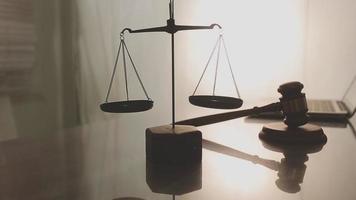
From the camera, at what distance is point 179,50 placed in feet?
6.38

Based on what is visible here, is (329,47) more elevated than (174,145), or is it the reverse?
(329,47)

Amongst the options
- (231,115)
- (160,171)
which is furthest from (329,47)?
(160,171)

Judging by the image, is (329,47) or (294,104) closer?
(294,104)

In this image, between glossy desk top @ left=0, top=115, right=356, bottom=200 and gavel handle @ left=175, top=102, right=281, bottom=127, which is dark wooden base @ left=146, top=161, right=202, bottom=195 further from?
gavel handle @ left=175, top=102, right=281, bottom=127

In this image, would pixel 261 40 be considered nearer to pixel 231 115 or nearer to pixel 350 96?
pixel 350 96

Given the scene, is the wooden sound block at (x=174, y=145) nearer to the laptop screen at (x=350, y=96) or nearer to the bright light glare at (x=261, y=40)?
the laptop screen at (x=350, y=96)

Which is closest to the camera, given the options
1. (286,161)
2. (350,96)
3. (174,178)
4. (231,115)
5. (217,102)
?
(174,178)

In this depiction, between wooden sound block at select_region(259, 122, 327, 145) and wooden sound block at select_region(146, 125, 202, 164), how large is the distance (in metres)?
0.27

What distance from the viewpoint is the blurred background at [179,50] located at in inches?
→ 61.3

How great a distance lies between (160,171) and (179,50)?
1339 mm

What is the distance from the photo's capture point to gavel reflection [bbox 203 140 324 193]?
0.62 metres

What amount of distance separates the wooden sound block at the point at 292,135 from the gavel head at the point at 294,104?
20mm

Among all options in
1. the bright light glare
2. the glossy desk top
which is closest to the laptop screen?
the bright light glare

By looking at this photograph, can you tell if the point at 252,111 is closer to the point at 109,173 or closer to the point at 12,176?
the point at 109,173
